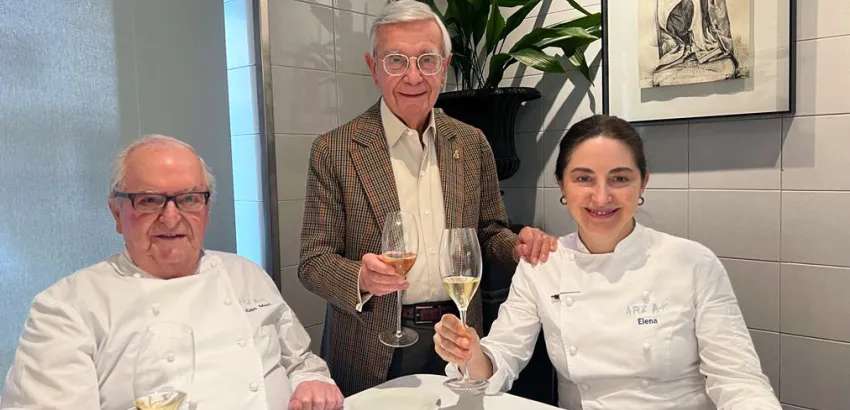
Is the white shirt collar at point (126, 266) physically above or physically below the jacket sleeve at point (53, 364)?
above

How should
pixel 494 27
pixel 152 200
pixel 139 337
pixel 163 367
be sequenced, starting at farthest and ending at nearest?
1. pixel 494 27
2. pixel 152 200
3. pixel 139 337
4. pixel 163 367

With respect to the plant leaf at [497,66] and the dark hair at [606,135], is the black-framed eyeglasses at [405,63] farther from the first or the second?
the plant leaf at [497,66]

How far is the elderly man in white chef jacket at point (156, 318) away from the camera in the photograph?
1272mm

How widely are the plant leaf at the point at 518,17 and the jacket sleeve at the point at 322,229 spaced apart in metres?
1.22

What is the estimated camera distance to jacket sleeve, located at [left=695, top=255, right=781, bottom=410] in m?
1.29

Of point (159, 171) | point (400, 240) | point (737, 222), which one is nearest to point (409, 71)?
point (400, 240)

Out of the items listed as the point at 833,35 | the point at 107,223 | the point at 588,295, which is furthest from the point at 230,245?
the point at 833,35

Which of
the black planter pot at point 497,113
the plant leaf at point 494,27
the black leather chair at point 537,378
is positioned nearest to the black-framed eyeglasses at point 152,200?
the black leather chair at point 537,378

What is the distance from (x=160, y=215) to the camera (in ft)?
4.71

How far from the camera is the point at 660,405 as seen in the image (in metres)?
1.44

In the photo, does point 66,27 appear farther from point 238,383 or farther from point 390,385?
point 390,385

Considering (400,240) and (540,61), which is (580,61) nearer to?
(540,61)

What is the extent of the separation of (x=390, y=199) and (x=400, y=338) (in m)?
0.40

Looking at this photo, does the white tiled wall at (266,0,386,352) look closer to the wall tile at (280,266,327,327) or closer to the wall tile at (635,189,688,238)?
the wall tile at (280,266,327,327)
